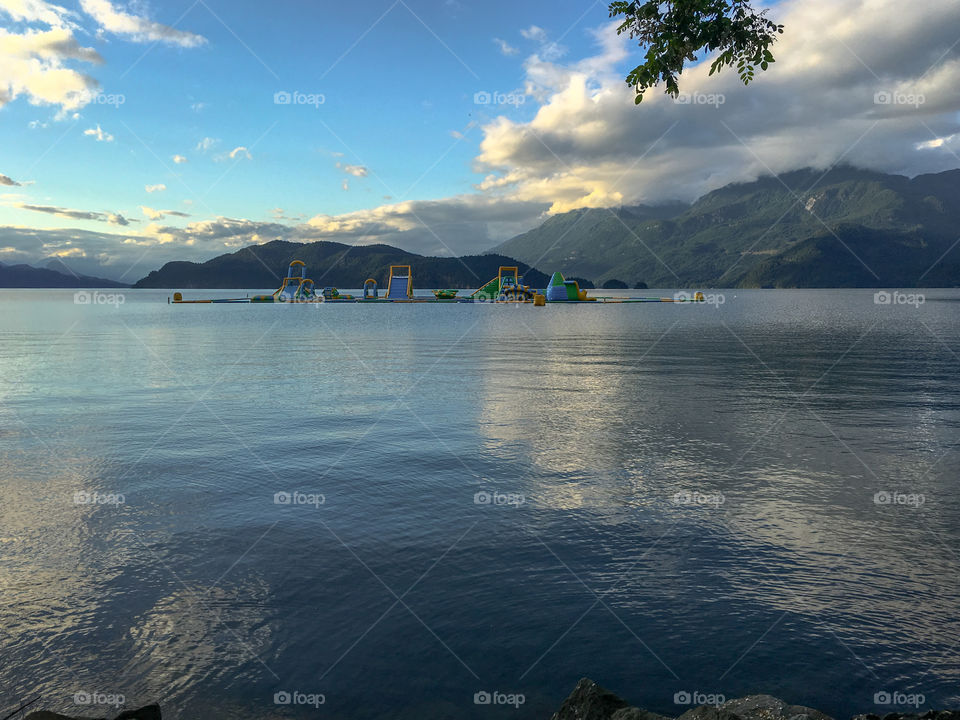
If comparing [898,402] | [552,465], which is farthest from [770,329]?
[552,465]

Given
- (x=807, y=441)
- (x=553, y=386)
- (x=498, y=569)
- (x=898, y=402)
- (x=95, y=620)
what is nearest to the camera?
(x=95, y=620)

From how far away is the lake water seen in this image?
7.70m

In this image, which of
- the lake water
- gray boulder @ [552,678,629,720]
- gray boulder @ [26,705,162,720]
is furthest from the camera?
the lake water

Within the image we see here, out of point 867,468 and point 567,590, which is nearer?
point 567,590

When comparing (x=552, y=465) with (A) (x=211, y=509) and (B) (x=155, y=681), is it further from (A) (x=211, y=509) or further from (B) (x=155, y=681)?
(B) (x=155, y=681)

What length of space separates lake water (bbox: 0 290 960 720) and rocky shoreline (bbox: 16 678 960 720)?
86 centimetres

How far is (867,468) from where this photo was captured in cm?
1705

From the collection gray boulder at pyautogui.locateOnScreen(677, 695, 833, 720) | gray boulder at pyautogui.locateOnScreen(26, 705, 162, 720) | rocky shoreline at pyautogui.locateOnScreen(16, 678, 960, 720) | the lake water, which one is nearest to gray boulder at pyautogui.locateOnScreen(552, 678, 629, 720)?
rocky shoreline at pyautogui.locateOnScreen(16, 678, 960, 720)

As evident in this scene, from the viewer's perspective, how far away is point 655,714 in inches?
248

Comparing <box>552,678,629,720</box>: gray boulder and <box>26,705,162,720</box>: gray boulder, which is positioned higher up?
<box>552,678,629,720</box>: gray boulder

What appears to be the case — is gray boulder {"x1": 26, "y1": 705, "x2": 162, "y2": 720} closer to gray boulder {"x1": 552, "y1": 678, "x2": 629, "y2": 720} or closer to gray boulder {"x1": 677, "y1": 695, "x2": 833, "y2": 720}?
gray boulder {"x1": 552, "y1": 678, "x2": 629, "y2": 720}

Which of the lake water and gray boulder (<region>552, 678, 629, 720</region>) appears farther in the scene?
the lake water

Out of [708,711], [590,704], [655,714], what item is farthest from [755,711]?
[590,704]

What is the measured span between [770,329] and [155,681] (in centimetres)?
8645
